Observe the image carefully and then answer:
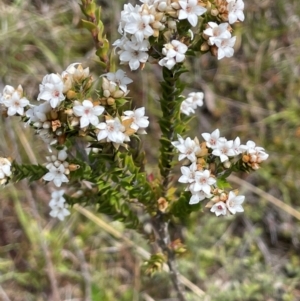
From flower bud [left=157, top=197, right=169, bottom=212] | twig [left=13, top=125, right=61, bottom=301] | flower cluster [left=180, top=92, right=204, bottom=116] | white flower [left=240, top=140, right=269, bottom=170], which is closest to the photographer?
white flower [left=240, top=140, right=269, bottom=170]

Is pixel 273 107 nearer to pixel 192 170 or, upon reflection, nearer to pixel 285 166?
pixel 285 166

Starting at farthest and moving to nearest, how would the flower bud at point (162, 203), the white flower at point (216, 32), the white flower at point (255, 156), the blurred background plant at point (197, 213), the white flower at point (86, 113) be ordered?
the blurred background plant at point (197, 213)
the flower bud at point (162, 203)
the white flower at point (255, 156)
the white flower at point (216, 32)
the white flower at point (86, 113)

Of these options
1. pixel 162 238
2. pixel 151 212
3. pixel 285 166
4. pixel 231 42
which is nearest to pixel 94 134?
pixel 231 42

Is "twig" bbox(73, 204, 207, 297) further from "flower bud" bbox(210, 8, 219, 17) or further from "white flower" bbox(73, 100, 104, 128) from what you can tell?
"flower bud" bbox(210, 8, 219, 17)

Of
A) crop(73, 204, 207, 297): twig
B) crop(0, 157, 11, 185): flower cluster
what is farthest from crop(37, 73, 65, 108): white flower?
crop(73, 204, 207, 297): twig

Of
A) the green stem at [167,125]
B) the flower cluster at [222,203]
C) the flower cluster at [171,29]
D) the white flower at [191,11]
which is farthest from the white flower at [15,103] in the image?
the flower cluster at [222,203]

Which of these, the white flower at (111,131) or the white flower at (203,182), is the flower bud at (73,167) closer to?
the white flower at (111,131)
